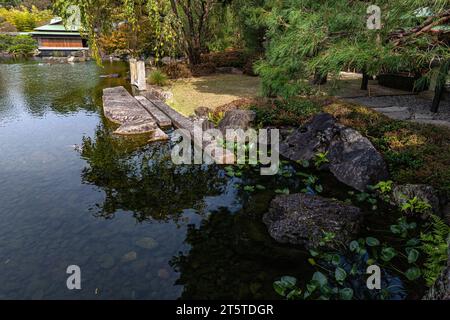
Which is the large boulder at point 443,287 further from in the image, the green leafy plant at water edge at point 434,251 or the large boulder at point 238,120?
the large boulder at point 238,120

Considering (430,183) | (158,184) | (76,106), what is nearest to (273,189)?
(158,184)

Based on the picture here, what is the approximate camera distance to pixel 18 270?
4.77 m

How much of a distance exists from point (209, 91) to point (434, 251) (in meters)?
15.0

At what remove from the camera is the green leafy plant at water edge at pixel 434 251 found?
447 centimetres

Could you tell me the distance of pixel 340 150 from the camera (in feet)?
27.9

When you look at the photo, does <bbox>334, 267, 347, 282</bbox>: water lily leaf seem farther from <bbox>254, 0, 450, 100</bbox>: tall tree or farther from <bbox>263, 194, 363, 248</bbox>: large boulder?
<bbox>254, 0, 450, 100</bbox>: tall tree

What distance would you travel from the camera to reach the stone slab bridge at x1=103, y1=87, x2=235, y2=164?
10.8 m

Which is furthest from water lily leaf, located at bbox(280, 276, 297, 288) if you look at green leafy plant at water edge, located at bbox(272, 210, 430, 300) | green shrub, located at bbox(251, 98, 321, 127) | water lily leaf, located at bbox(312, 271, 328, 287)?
green shrub, located at bbox(251, 98, 321, 127)

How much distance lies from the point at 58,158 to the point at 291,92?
738 cm

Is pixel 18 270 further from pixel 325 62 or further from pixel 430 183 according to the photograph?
pixel 430 183

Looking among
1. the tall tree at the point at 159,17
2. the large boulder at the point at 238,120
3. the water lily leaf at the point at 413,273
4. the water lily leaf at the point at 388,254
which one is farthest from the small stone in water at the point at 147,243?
the tall tree at the point at 159,17

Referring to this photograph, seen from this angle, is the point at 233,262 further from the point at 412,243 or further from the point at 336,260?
the point at 412,243

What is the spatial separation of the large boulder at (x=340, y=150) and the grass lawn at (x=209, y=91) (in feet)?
18.5

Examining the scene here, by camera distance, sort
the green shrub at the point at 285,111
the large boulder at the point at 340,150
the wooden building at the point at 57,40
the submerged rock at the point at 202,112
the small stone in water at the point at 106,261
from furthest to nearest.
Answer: the wooden building at the point at 57,40 < the submerged rock at the point at 202,112 < the green shrub at the point at 285,111 < the large boulder at the point at 340,150 < the small stone in water at the point at 106,261
